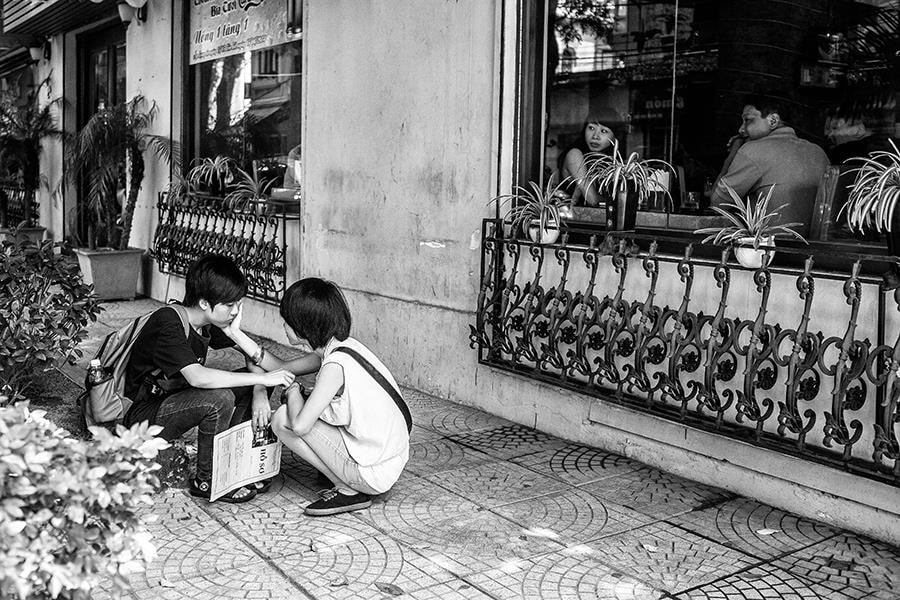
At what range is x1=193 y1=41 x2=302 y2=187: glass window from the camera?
8.44m

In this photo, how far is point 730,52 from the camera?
713 centimetres

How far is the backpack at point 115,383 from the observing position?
448cm

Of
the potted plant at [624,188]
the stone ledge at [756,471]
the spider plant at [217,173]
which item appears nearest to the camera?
the stone ledge at [756,471]

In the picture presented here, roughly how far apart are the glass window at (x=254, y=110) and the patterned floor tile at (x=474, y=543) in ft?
16.2

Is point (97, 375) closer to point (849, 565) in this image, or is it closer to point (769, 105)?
point (849, 565)

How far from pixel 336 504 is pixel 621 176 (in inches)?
92.7

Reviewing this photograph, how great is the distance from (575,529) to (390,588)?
97 centimetres

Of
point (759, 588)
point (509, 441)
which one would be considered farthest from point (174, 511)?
point (759, 588)

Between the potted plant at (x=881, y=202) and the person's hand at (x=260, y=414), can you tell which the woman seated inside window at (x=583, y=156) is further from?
the person's hand at (x=260, y=414)

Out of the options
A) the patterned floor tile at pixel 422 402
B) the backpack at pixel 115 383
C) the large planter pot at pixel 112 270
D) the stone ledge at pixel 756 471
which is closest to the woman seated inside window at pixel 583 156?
the stone ledge at pixel 756 471

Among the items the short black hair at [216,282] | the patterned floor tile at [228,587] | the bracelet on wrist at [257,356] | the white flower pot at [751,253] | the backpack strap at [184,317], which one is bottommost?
the patterned floor tile at [228,587]

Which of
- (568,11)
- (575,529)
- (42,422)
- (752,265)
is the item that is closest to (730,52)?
(568,11)

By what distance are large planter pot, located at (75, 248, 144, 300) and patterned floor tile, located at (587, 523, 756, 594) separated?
799 centimetres

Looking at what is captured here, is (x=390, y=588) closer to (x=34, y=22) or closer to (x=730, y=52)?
(x=730, y=52)
